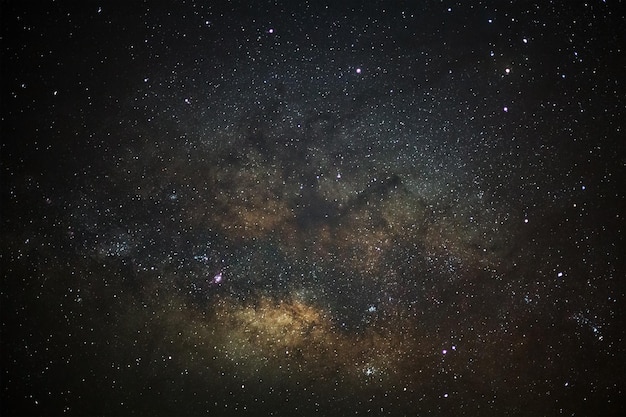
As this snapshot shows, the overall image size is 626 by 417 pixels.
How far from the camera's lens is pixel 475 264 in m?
1.98

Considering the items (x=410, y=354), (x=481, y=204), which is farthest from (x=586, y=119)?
(x=410, y=354)

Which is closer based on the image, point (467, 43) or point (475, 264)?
point (467, 43)

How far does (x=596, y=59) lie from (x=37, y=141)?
3.29 meters

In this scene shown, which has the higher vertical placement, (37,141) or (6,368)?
(37,141)

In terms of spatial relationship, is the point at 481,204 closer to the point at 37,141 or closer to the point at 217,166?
the point at 217,166

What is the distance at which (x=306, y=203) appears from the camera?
1.92 meters

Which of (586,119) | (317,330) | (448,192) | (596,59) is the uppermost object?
(596,59)

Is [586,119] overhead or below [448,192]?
overhead

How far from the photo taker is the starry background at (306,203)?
6.08 ft

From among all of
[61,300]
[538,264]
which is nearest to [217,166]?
[61,300]

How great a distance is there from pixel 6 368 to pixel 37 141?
55.3 inches

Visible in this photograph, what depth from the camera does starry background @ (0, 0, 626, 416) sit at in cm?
185

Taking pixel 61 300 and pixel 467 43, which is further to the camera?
pixel 61 300

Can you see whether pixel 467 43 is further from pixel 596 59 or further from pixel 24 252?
pixel 24 252
